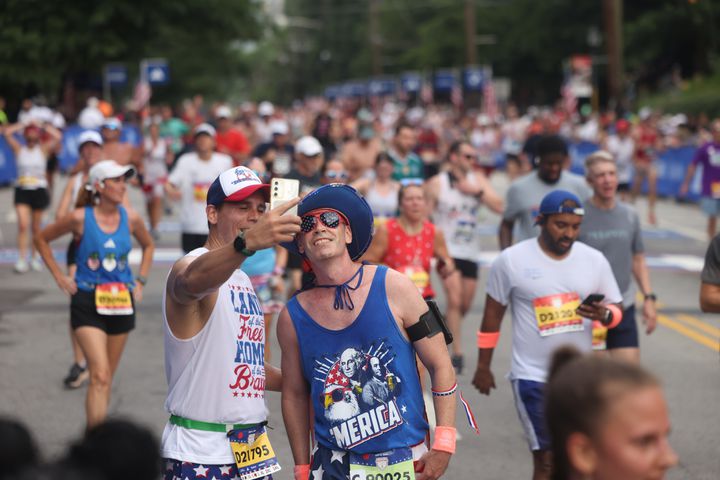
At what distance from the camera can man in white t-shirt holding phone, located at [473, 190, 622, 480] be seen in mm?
6582

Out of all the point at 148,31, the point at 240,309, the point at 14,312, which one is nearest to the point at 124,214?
the point at 240,309

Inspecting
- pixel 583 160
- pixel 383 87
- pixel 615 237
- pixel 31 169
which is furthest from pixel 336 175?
pixel 383 87

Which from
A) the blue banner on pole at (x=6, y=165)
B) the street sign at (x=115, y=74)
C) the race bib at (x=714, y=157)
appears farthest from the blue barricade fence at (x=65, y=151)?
the race bib at (x=714, y=157)

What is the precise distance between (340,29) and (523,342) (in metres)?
124

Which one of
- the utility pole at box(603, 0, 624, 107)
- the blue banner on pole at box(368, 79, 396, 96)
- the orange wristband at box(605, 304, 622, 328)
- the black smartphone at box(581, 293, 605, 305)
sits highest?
the blue banner on pole at box(368, 79, 396, 96)

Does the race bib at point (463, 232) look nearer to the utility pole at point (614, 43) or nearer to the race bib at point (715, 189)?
the race bib at point (715, 189)

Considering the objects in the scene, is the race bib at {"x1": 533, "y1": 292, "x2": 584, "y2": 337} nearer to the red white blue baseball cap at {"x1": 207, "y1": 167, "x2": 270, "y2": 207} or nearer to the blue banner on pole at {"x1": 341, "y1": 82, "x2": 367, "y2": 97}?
the red white blue baseball cap at {"x1": 207, "y1": 167, "x2": 270, "y2": 207}

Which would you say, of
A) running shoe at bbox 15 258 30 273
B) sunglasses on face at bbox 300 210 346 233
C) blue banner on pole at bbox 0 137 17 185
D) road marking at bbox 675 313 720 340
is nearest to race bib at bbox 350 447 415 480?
sunglasses on face at bbox 300 210 346 233

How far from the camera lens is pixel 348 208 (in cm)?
457

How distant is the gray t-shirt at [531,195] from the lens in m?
9.21

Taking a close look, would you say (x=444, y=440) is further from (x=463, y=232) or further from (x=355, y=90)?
(x=355, y=90)

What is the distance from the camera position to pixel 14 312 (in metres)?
13.5

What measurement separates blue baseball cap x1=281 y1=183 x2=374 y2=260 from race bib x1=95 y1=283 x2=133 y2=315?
3.69 metres

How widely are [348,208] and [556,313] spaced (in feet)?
7.61
